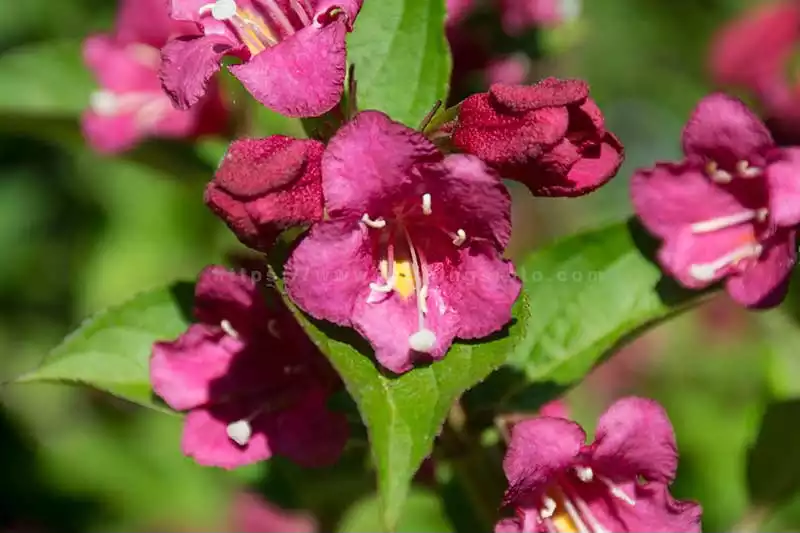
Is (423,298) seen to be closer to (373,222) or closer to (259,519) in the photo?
(373,222)

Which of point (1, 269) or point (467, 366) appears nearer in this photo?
point (467, 366)

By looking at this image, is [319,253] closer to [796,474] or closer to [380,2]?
[380,2]

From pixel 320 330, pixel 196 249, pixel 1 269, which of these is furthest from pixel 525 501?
pixel 1 269

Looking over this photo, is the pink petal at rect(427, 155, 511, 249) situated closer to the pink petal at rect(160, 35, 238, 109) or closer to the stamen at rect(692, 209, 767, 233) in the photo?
the pink petal at rect(160, 35, 238, 109)

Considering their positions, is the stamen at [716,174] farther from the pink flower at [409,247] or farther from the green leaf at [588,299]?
the pink flower at [409,247]

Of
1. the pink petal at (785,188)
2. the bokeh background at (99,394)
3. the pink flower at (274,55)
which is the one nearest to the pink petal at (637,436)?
the pink petal at (785,188)

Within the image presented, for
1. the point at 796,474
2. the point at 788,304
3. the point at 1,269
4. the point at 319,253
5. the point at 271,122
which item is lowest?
the point at 1,269

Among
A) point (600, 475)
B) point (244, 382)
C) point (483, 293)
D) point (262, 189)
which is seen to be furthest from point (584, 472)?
point (262, 189)
